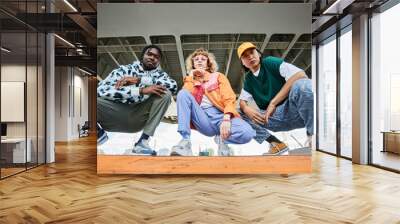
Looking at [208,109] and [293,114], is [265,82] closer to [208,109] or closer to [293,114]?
[293,114]

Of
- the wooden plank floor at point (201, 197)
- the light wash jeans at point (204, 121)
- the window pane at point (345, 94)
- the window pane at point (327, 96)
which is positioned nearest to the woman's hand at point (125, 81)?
the light wash jeans at point (204, 121)

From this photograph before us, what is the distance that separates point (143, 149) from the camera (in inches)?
275

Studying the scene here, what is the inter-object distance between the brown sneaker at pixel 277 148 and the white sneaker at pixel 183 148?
143 centimetres

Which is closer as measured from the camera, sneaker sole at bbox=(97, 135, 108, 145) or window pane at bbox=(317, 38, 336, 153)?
sneaker sole at bbox=(97, 135, 108, 145)

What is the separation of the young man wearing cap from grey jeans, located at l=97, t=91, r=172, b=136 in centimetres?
150

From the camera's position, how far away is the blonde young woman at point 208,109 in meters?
6.96

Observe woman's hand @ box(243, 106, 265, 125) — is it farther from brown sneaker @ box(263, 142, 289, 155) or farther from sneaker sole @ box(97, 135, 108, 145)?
sneaker sole @ box(97, 135, 108, 145)

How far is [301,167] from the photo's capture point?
695cm

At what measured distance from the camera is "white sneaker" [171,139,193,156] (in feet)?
22.9

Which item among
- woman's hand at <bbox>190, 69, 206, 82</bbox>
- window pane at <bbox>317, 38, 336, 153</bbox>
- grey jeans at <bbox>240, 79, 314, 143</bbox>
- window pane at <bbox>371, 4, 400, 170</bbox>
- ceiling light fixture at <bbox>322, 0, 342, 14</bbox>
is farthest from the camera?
window pane at <bbox>317, 38, 336, 153</bbox>

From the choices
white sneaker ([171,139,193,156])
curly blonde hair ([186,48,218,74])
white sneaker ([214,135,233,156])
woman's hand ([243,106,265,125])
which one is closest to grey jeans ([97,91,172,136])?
white sneaker ([171,139,193,156])

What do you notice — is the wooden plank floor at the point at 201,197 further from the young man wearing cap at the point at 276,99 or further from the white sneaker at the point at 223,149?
the young man wearing cap at the point at 276,99

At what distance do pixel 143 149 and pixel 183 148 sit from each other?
0.73 metres

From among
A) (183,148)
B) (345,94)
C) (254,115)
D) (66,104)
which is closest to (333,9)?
(254,115)
